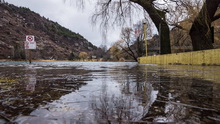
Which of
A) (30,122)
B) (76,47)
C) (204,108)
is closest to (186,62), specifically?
(204,108)

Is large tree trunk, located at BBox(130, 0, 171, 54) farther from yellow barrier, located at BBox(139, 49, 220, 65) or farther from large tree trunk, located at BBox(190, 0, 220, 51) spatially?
large tree trunk, located at BBox(190, 0, 220, 51)

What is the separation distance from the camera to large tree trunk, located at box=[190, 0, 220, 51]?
680 cm

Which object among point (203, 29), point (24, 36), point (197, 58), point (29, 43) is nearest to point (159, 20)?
point (203, 29)

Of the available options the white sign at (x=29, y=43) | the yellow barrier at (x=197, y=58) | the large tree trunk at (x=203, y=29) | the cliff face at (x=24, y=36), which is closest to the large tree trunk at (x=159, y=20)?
the yellow barrier at (x=197, y=58)

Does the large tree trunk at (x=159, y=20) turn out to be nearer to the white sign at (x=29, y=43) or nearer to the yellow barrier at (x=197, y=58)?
the yellow barrier at (x=197, y=58)

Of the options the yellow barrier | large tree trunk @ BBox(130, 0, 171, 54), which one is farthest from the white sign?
the yellow barrier

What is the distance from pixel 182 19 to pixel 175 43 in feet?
31.2

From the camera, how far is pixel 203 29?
25.3ft

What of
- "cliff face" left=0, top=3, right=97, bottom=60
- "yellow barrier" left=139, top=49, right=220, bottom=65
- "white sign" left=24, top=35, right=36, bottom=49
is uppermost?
"cliff face" left=0, top=3, right=97, bottom=60

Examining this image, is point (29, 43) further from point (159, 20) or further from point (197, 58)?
point (197, 58)

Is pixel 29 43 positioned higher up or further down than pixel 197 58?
higher up

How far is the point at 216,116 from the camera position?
65cm

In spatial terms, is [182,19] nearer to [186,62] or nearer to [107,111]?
[186,62]

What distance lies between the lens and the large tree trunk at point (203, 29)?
6.80 meters
